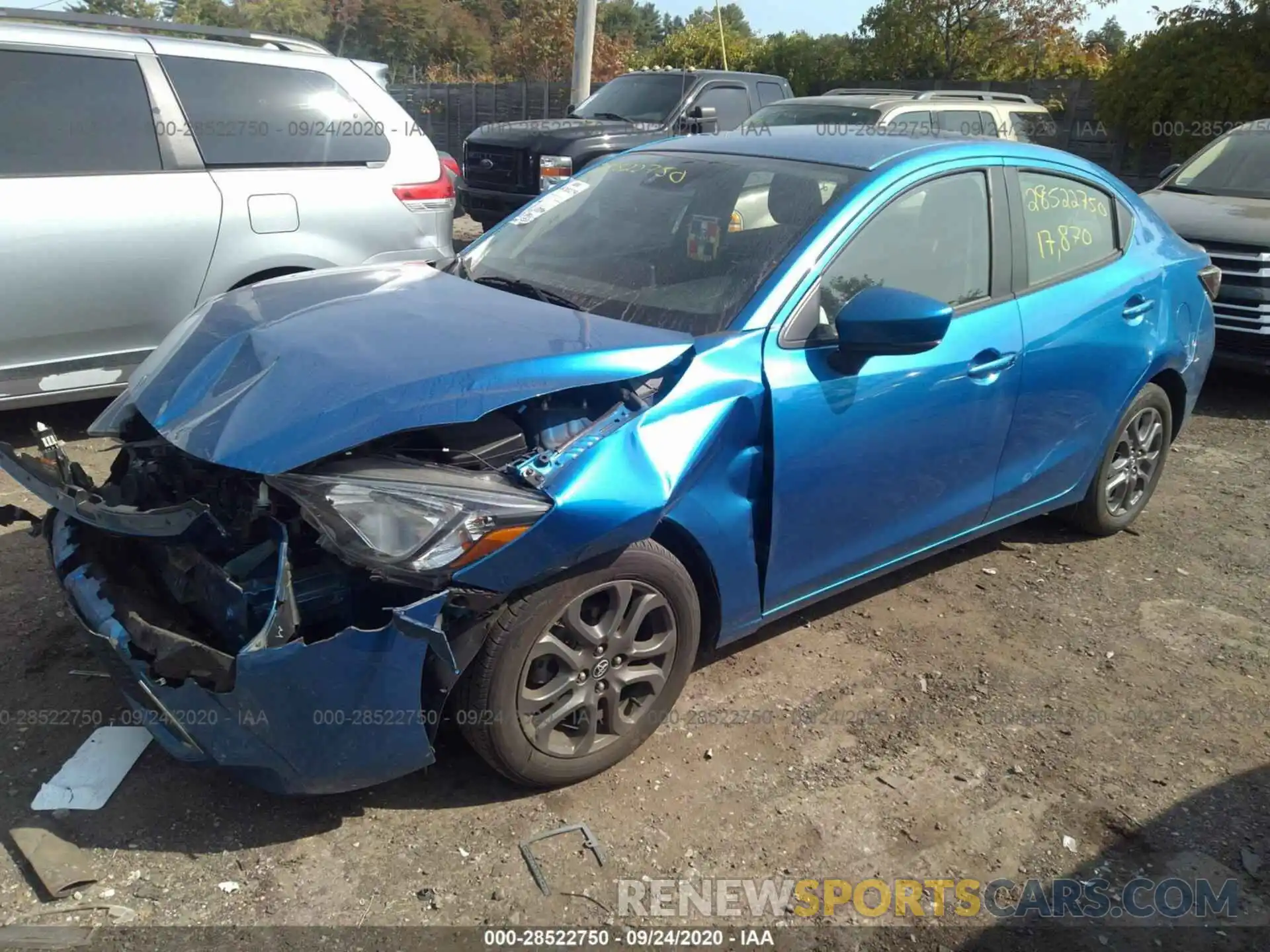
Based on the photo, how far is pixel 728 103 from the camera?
443 inches

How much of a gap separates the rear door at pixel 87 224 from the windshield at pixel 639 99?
6.66 m

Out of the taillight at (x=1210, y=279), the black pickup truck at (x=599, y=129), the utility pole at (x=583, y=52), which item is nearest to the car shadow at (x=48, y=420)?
the black pickup truck at (x=599, y=129)

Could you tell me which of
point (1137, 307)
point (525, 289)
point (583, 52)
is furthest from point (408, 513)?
point (583, 52)

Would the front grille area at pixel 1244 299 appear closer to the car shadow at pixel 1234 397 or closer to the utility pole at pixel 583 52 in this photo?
the car shadow at pixel 1234 397

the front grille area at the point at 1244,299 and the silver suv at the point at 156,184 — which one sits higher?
the silver suv at the point at 156,184

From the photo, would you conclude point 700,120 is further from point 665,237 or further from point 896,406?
point 896,406

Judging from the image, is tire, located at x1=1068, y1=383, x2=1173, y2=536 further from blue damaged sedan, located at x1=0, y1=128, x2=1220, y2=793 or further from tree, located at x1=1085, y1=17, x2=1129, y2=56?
tree, located at x1=1085, y1=17, x2=1129, y2=56

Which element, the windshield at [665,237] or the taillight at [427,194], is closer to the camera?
the windshield at [665,237]

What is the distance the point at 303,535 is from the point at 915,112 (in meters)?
8.18

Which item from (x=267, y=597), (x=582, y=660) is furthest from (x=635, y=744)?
(x=267, y=597)

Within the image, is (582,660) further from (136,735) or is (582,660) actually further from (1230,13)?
(1230,13)

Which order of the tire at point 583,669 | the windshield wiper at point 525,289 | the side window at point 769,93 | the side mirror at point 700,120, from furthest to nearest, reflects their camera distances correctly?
the side window at point 769,93, the side mirror at point 700,120, the windshield wiper at point 525,289, the tire at point 583,669

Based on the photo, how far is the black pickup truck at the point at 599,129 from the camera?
1012 cm

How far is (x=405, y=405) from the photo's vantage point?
251cm
